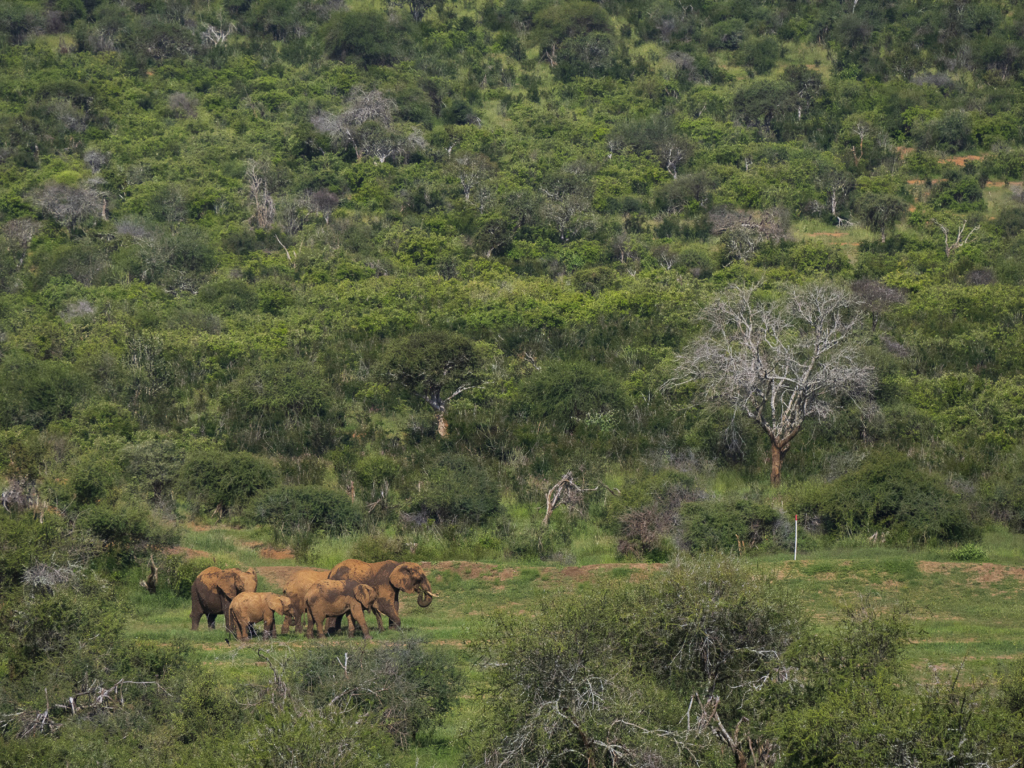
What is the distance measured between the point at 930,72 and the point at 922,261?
119 ft

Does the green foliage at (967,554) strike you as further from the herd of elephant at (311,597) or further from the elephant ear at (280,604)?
the elephant ear at (280,604)

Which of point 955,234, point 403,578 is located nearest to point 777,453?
point 403,578

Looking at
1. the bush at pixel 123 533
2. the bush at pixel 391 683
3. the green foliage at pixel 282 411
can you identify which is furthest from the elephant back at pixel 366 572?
the green foliage at pixel 282 411

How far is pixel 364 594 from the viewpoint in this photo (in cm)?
2362

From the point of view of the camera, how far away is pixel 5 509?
30531 millimetres

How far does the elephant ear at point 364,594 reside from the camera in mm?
23500

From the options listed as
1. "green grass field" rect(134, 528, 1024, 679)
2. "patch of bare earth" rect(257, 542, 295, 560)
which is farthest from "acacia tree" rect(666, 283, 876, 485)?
"patch of bare earth" rect(257, 542, 295, 560)

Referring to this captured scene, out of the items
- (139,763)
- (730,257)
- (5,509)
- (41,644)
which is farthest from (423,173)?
(139,763)

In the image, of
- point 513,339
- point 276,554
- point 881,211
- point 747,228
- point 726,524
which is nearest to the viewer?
point 726,524

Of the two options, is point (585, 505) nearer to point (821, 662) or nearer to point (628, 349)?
point (628, 349)

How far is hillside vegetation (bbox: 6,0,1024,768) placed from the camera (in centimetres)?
1691

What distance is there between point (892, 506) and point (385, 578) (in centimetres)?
1351

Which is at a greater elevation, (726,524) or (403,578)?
(403,578)

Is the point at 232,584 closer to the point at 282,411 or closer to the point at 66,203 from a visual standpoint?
the point at 282,411
